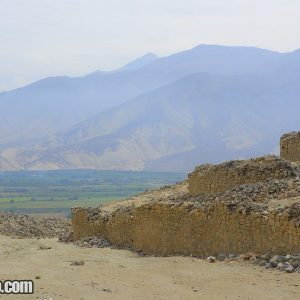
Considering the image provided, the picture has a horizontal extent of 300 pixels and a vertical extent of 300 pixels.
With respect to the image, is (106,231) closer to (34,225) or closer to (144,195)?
(144,195)

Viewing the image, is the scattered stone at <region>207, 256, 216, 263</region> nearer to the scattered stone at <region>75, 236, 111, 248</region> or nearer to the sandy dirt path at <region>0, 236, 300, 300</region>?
the sandy dirt path at <region>0, 236, 300, 300</region>

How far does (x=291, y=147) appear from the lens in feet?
57.7

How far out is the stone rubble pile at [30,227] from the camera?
947 inches

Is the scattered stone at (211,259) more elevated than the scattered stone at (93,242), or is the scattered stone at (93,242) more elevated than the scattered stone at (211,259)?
the scattered stone at (211,259)

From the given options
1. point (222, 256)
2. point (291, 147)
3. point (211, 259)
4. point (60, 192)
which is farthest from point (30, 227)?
point (60, 192)

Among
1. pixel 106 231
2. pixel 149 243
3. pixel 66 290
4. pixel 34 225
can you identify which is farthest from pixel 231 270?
pixel 34 225

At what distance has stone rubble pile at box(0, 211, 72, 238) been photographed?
78.9ft

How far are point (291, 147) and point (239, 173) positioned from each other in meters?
3.04

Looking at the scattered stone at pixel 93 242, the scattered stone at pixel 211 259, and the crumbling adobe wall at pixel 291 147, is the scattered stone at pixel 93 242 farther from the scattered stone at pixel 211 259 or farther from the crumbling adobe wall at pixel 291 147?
the crumbling adobe wall at pixel 291 147

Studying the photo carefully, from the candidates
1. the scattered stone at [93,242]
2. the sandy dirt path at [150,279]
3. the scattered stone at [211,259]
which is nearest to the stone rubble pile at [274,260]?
the scattered stone at [211,259]

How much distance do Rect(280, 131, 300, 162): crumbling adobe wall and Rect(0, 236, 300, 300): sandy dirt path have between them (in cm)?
654

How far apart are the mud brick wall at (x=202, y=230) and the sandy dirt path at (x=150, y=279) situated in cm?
68

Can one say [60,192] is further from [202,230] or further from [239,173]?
[202,230]

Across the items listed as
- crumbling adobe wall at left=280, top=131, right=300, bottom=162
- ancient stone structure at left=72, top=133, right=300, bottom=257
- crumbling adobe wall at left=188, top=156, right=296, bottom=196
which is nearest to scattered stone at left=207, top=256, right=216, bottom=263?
ancient stone structure at left=72, top=133, right=300, bottom=257
